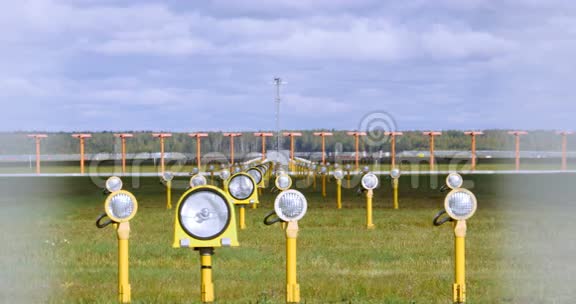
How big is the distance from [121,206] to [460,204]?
135 inches

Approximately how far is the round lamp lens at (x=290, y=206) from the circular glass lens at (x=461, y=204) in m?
1.57

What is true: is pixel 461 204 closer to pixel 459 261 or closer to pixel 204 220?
pixel 459 261

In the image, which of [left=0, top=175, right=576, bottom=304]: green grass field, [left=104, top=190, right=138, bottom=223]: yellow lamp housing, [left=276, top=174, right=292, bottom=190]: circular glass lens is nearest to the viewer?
[left=104, top=190, right=138, bottom=223]: yellow lamp housing

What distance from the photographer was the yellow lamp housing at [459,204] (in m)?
9.38

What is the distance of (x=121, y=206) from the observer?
913 cm

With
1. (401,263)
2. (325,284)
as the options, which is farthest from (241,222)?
(325,284)

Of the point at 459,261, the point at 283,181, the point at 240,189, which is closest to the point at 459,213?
the point at 459,261

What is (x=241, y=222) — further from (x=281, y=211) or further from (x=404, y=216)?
(x=281, y=211)

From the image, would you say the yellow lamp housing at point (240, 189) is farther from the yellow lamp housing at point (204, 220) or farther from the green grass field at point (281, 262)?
the yellow lamp housing at point (204, 220)

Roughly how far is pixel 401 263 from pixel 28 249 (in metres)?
6.59

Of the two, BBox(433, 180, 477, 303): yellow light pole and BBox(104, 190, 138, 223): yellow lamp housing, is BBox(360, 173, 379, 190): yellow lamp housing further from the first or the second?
BBox(104, 190, 138, 223): yellow lamp housing

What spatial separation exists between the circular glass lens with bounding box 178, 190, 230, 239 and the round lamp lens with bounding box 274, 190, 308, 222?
731 mm

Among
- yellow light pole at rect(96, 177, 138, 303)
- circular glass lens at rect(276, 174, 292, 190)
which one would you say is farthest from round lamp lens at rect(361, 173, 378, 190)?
yellow light pole at rect(96, 177, 138, 303)

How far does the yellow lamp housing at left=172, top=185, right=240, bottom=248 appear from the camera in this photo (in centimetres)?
839
